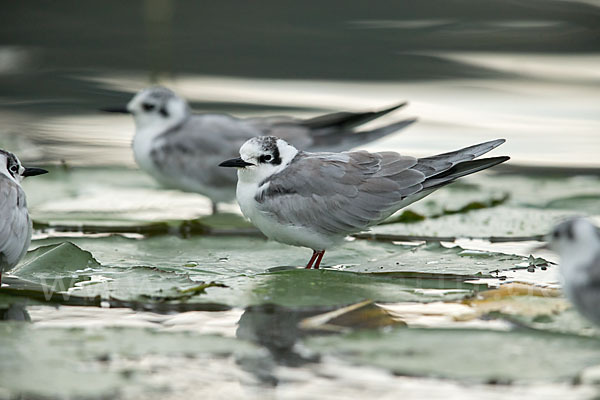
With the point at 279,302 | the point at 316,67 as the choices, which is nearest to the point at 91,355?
the point at 279,302

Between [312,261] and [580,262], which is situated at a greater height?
[580,262]

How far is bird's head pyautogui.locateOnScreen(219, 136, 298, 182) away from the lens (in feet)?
20.3

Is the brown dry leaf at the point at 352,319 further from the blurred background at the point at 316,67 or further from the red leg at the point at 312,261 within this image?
the blurred background at the point at 316,67

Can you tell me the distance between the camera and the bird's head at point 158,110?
829 cm

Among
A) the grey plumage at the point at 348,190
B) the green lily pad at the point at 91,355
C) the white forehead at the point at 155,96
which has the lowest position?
the green lily pad at the point at 91,355

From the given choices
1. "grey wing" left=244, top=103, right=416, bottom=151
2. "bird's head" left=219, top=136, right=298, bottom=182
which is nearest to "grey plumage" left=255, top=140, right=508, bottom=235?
"bird's head" left=219, top=136, right=298, bottom=182

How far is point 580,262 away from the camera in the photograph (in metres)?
4.48

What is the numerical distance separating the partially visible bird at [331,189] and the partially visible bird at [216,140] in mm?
1599

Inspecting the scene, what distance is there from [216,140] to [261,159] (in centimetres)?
180

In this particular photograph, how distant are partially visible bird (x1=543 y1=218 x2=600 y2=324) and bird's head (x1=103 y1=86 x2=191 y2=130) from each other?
4.42 meters

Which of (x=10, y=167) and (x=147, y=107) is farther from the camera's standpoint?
(x=147, y=107)

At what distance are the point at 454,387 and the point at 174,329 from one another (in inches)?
58.8

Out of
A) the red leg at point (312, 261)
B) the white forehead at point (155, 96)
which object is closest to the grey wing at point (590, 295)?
the red leg at point (312, 261)

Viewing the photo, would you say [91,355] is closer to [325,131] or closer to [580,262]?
[580,262]
